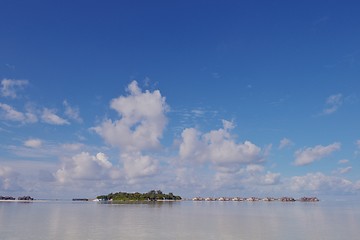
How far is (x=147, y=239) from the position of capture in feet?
124

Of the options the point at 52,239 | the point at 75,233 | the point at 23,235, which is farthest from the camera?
the point at 75,233

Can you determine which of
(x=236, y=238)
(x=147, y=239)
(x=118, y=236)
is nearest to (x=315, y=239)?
(x=236, y=238)

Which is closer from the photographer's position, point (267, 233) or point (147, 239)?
point (147, 239)

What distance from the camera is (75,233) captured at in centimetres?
4178

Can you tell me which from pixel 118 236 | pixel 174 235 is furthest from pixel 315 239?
pixel 118 236

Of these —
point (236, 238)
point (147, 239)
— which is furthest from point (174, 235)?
point (236, 238)

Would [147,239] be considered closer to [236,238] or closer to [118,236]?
[118,236]

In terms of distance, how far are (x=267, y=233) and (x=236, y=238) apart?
6.90 meters

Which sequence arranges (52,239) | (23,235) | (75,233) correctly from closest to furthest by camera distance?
(52,239)
(23,235)
(75,233)

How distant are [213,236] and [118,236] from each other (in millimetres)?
10767

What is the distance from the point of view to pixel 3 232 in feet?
136

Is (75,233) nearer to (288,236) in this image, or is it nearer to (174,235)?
(174,235)

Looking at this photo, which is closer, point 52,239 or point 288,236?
point 52,239

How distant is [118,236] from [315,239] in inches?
869
